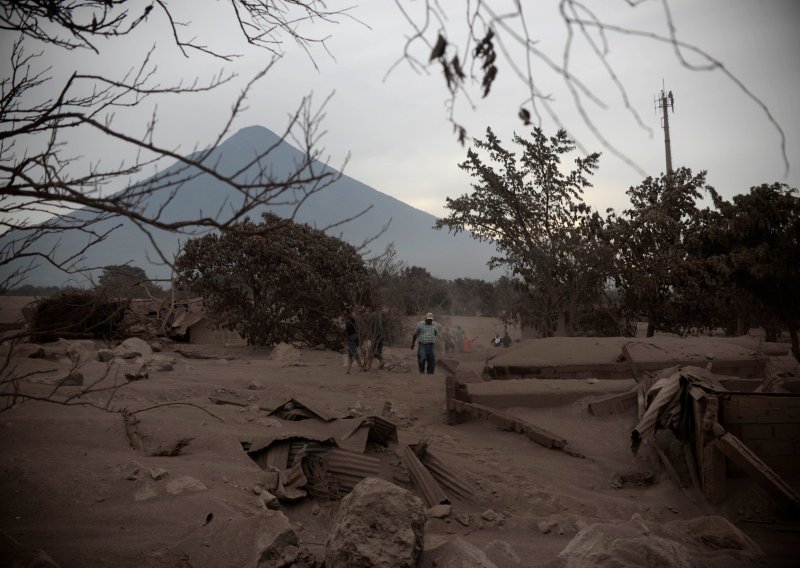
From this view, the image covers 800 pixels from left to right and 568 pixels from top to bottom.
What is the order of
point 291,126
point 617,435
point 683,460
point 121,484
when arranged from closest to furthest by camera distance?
point 291,126, point 121,484, point 683,460, point 617,435

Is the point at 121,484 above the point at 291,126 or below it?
below

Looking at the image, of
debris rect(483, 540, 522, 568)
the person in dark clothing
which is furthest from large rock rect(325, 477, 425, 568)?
the person in dark clothing

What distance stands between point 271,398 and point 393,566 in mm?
6070

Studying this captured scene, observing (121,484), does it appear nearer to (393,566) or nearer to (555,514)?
(393,566)

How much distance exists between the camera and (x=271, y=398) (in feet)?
29.1

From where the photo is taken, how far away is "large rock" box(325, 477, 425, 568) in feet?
10.4

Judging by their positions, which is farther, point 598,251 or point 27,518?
point 598,251

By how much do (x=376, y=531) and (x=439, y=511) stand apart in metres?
2.08

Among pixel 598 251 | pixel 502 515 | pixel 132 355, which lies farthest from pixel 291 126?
pixel 598 251

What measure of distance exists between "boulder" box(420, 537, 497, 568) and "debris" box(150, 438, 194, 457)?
9.34ft

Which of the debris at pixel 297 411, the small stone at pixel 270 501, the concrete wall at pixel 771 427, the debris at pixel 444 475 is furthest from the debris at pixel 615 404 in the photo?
the small stone at pixel 270 501

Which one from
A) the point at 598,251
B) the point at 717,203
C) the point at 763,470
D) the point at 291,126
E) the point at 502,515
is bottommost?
the point at 502,515

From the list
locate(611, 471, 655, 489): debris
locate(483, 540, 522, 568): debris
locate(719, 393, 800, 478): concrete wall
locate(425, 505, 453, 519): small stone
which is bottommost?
locate(425, 505, 453, 519): small stone

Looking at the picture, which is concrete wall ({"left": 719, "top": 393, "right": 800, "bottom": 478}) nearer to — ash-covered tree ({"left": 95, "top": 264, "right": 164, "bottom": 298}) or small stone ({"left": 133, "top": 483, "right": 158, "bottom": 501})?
small stone ({"left": 133, "top": 483, "right": 158, "bottom": 501})
